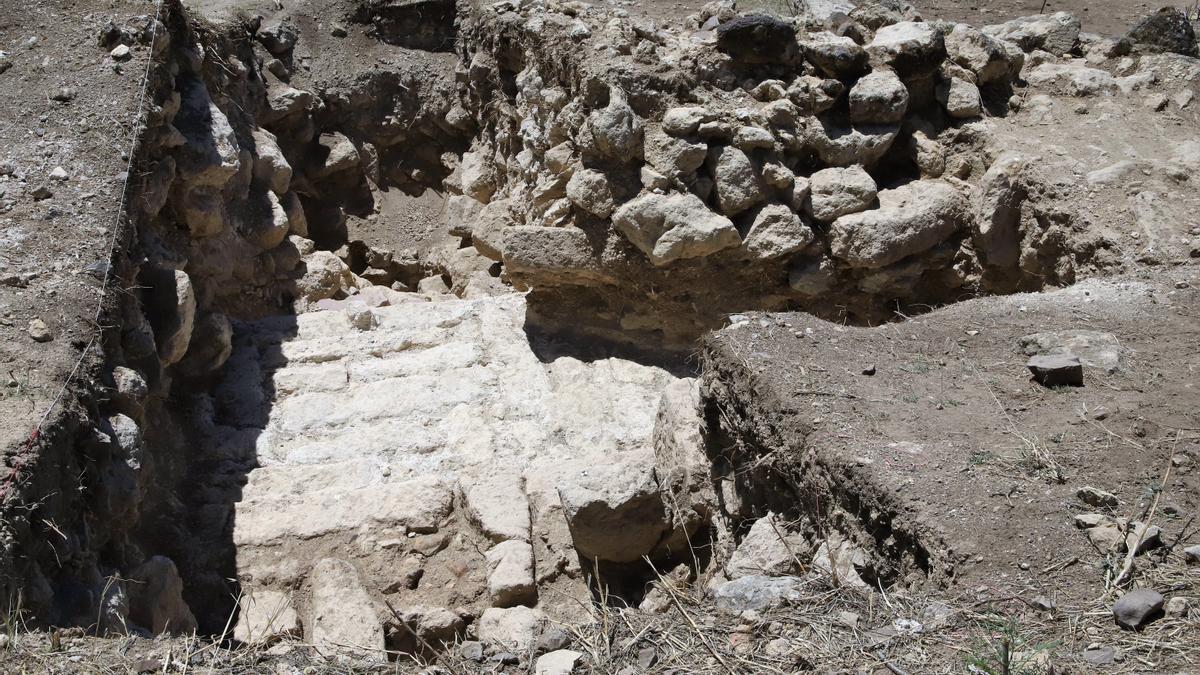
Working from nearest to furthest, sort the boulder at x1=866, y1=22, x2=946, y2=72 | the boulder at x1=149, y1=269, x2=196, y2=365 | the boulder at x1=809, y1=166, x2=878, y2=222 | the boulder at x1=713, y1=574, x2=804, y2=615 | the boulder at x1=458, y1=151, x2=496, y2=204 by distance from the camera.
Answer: the boulder at x1=713, y1=574, x2=804, y2=615 < the boulder at x1=149, y1=269, x2=196, y2=365 < the boulder at x1=809, y1=166, x2=878, y2=222 < the boulder at x1=866, y1=22, x2=946, y2=72 < the boulder at x1=458, y1=151, x2=496, y2=204

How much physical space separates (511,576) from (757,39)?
3.24 metres

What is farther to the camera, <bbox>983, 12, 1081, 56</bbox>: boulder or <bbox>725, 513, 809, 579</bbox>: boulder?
<bbox>983, 12, 1081, 56</bbox>: boulder

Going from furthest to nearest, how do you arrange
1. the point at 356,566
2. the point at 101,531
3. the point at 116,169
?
the point at 116,169 < the point at 356,566 < the point at 101,531

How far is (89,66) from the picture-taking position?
5.19 metres

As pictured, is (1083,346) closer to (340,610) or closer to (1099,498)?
(1099,498)

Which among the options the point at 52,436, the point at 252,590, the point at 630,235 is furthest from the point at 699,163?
the point at 52,436

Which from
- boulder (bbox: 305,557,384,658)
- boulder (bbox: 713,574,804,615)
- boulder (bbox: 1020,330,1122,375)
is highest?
boulder (bbox: 1020,330,1122,375)

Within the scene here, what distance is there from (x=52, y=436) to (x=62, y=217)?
136 centimetres

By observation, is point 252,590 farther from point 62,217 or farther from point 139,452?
point 62,217

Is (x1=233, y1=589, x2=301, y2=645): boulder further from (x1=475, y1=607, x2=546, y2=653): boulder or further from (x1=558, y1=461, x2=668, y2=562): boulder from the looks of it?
(x1=558, y1=461, x2=668, y2=562): boulder

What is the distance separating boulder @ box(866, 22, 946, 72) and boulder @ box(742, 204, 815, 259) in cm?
117

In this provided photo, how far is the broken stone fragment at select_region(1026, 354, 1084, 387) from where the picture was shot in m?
3.70

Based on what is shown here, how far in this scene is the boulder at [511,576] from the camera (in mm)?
4109

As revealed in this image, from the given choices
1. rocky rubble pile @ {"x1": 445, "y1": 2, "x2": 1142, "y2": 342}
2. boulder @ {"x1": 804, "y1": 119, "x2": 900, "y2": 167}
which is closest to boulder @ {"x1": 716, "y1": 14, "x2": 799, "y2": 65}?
rocky rubble pile @ {"x1": 445, "y1": 2, "x2": 1142, "y2": 342}
